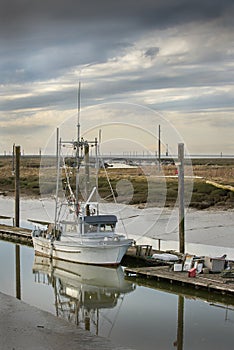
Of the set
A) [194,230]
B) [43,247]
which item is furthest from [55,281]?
[194,230]

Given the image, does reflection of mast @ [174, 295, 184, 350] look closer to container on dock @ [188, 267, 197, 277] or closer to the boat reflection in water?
container on dock @ [188, 267, 197, 277]

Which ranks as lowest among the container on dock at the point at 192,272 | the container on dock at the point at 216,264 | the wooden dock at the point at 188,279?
the wooden dock at the point at 188,279

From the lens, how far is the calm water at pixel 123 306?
1686 centimetres

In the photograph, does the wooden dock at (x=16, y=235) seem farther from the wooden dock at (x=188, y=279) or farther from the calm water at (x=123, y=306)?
the wooden dock at (x=188, y=279)

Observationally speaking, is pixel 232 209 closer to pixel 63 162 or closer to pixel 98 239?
pixel 63 162

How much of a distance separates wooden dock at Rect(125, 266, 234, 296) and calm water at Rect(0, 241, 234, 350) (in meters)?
0.32

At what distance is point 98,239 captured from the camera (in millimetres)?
26234

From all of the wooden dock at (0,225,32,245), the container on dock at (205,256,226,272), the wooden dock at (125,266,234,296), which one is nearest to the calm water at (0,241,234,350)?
the wooden dock at (125,266,234,296)

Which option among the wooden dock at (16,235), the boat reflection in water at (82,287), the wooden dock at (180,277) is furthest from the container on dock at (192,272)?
the wooden dock at (16,235)

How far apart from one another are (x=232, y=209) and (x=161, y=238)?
17018 mm

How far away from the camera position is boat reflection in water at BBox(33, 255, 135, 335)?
64.2ft

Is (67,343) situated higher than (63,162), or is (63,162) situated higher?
(63,162)

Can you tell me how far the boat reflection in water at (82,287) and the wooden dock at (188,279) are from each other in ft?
2.29

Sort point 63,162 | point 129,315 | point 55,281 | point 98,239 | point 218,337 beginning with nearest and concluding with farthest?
point 218,337 < point 129,315 < point 55,281 < point 98,239 < point 63,162
